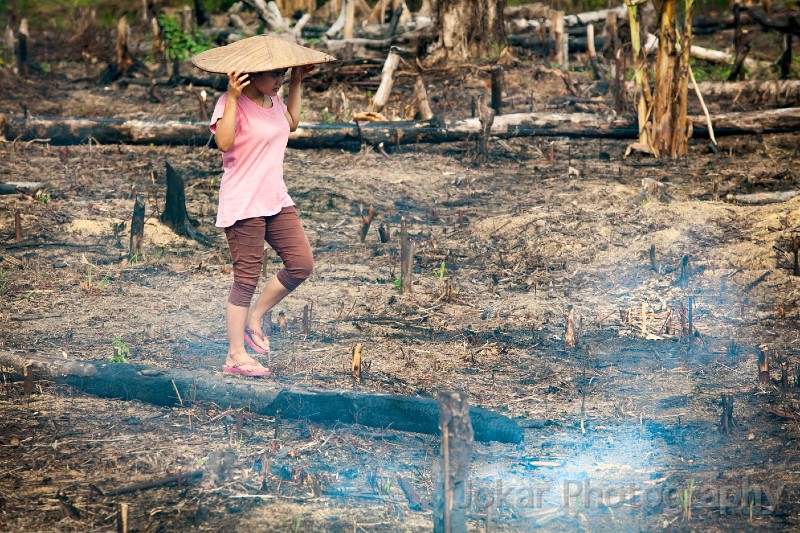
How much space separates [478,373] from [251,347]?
1455 mm

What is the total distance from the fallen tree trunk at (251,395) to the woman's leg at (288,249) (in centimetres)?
72

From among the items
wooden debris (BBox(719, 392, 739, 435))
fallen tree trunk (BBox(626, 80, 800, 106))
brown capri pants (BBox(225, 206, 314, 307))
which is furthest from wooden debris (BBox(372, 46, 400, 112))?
wooden debris (BBox(719, 392, 739, 435))

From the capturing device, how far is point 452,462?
3646mm

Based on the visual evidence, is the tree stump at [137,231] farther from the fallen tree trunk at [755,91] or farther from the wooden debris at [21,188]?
the fallen tree trunk at [755,91]

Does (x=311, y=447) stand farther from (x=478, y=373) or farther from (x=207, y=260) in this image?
(x=207, y=260)

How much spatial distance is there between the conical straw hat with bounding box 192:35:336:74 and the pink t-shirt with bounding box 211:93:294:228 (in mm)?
204

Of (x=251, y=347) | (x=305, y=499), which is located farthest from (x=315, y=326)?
(x=305, y=499)

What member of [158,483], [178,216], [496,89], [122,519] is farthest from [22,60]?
[122,519]

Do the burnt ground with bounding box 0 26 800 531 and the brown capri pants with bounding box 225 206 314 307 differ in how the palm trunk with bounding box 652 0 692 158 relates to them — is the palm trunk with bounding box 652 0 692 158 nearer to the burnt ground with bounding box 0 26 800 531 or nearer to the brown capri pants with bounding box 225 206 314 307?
the burnt ground with bounding box 0 26 800 531

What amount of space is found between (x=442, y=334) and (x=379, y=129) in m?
5.37

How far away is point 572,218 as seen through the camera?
8.84 metres

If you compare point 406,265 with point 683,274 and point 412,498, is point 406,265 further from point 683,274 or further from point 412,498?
point 412,498

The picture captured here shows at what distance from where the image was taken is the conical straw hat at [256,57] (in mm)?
4984

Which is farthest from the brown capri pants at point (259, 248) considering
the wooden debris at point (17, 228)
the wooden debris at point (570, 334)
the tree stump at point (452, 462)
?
the wooden debris at point (17, 228)
